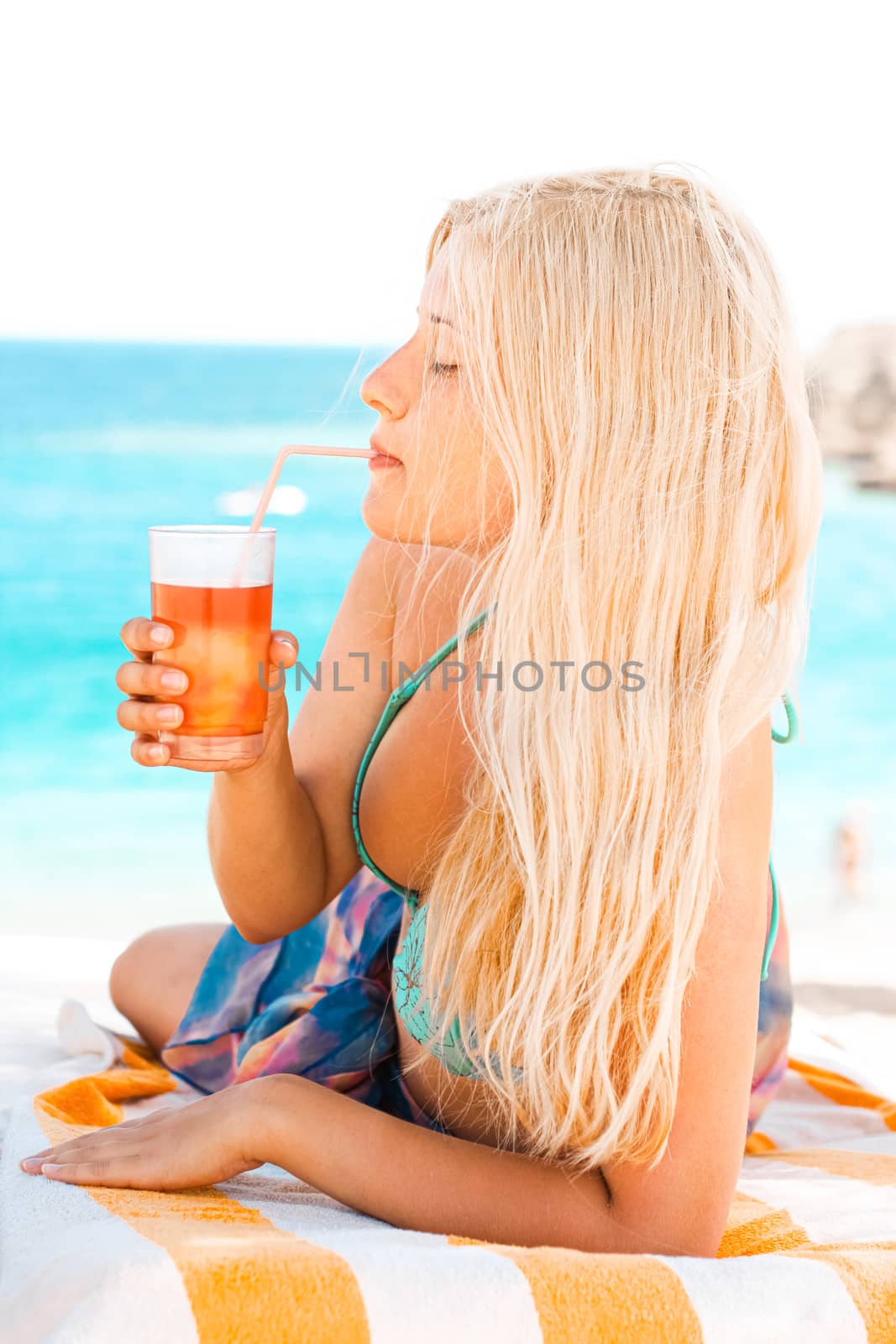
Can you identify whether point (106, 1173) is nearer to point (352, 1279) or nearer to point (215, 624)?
point (352, 1279)

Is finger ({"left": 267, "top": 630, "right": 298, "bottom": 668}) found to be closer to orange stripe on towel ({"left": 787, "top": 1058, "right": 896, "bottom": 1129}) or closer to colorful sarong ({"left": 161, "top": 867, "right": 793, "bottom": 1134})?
colorful sarong ({"left": 161, "top": 867, "right": 793, "bottom": 1134})

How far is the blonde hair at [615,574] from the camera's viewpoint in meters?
1.46

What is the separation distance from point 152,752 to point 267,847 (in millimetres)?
349

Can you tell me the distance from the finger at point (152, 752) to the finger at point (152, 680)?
0.06m

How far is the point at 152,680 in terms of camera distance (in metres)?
1.49

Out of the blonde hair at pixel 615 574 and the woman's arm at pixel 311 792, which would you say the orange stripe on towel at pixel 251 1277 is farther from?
the woman's arm at pixel 311 792

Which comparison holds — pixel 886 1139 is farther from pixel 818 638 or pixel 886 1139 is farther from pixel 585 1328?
pixel 818 638

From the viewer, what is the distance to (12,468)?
1806cm

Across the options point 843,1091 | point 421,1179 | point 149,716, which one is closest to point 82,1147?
point 421,1179

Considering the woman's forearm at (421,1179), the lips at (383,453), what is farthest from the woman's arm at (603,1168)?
the lips at (383,453)

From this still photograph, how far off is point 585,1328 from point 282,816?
815 mm

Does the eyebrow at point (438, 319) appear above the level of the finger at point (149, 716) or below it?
above

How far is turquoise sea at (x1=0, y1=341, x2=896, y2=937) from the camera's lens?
6938 millimetres

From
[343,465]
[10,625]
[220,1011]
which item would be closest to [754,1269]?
[220,1011]
